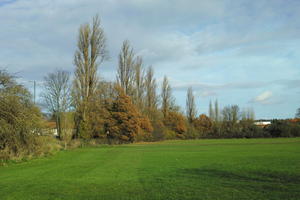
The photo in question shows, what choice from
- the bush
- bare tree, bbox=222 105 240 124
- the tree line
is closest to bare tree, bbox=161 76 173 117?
the tree line

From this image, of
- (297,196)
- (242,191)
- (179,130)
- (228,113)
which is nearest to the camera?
(297,196)

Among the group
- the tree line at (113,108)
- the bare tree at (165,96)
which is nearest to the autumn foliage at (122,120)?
the tree line at (113,108)

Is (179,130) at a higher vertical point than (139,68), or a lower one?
lower

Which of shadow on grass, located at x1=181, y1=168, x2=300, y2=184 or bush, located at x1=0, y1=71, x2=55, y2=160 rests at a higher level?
bush, located at x1=0, y1=71, x2=55, y2=160

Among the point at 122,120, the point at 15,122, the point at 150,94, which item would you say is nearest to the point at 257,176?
the point at 15,122

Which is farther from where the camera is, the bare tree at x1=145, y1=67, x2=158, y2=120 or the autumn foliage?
the bare tree at x1=145, y1=67, x2=158, y2=120

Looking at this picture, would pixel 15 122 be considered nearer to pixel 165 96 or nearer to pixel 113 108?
pixel 113 108

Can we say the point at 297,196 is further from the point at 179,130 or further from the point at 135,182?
the point at 179,130

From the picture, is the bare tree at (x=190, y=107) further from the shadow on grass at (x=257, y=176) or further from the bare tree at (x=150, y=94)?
the shadow on grass at (x=257, y=176)

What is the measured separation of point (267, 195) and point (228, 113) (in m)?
66.0

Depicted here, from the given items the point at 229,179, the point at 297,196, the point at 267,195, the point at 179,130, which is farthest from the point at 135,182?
the point at 179,130

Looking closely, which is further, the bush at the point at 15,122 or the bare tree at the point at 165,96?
the bare tree at the point at 165,96

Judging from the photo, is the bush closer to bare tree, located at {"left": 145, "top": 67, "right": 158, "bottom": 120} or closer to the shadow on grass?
the shadow on grass

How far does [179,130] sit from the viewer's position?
63719 millimetres
